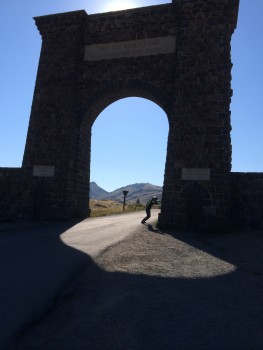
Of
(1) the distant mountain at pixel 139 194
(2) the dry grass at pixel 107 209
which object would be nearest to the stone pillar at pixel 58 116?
(2) the dry grass at pixel 107 209

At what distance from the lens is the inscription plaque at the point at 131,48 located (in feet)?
44.4

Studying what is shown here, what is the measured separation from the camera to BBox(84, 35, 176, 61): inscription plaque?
13547 millimetres

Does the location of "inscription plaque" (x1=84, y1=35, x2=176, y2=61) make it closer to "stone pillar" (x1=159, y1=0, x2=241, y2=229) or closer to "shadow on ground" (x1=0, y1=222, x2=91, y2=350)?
"stone pillar" (x1=159, y1=0, x2=241, y2=229)

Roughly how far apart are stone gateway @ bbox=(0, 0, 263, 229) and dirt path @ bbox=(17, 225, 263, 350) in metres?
4.10

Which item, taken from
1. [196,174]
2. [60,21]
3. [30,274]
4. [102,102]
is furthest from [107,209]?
[30,274]

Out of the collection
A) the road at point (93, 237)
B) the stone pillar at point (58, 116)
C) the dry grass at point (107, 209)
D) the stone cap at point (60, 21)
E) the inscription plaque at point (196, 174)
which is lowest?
the road at point (93, 237)

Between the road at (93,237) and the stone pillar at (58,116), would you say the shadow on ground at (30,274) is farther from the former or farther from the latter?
the stone pillar at (58,116)

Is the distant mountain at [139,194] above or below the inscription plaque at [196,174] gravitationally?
A: above

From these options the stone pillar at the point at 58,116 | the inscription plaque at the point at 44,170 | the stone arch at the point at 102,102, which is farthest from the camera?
the inscription plaque at the point at 44,170

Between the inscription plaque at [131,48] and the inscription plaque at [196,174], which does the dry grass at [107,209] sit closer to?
the inscription plaque at [196,174]

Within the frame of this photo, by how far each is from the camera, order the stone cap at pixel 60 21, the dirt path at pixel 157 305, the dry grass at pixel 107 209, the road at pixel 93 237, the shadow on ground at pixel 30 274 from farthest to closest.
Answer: the dry grass at pixel 107 209
the stone cap at pixel 60 21
the road at pixel 93 237
the shadow on ground at pixel 30 274
the dirt path at pixel 157 305

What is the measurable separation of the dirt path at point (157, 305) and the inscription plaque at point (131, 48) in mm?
9039

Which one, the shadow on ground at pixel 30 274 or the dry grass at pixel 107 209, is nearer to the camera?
the shadow on ground at pixel 30 274

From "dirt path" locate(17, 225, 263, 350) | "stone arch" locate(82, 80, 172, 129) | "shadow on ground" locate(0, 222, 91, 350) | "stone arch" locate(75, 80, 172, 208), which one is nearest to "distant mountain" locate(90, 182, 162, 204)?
"stone arch" locate(75, 80, 172, 208)
